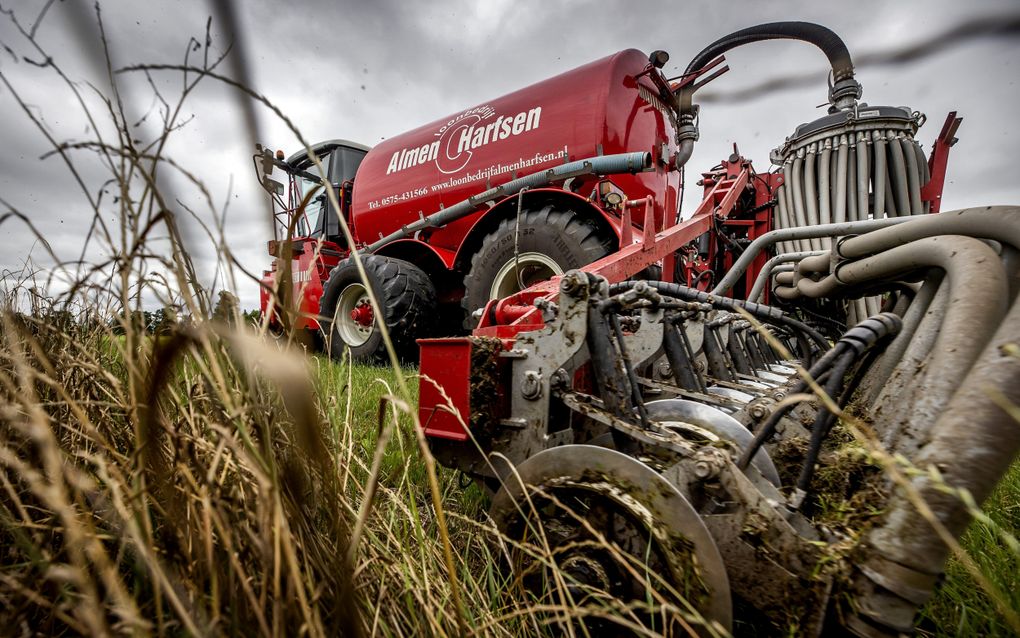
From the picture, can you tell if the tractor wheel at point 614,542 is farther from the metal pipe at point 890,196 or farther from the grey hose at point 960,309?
the metal pipe at point 890,196

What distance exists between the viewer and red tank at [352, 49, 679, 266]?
10.7ft

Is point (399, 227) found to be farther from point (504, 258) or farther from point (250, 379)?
point (250, 379)

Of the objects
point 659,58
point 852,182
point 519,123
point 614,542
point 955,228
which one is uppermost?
point 659,58

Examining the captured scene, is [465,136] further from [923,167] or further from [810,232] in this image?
[923,167]

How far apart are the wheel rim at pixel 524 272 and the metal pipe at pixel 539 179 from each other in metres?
0.54

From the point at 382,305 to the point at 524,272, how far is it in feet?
3.90

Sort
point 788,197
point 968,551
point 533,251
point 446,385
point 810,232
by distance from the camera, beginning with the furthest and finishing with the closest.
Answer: point 788,197 → point 533,251 → point 810,232 → point 446,385 → point 968,551

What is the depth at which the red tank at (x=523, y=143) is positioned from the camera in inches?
128

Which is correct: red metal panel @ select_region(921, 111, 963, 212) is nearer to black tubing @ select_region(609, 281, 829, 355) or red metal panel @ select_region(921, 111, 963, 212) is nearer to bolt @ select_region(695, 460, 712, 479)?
black tubing @ select_region(609, 281, 829, 355)

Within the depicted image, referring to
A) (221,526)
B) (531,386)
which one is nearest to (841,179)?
(531,386)

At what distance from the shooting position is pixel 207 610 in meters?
0.65

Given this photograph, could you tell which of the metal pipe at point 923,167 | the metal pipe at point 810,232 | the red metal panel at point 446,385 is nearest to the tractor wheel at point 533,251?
the metal pipe at point 810,232

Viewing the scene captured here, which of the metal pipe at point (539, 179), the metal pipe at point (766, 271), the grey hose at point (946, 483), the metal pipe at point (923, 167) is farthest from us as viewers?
the metal pipe at point (923, 167)

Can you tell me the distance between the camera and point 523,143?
348 cm
